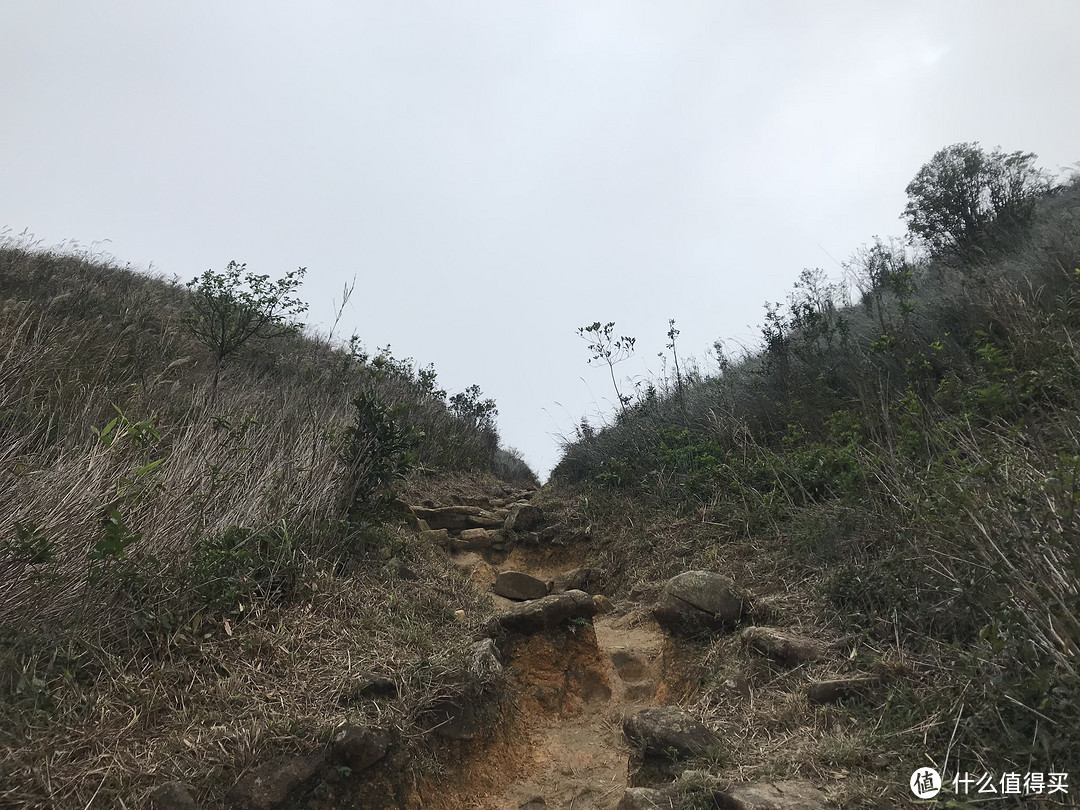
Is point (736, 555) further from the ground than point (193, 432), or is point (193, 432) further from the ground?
point (193, 432)

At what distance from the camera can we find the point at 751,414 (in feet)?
20.0

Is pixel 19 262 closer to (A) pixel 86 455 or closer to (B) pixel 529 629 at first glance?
(A) pixel 86 455

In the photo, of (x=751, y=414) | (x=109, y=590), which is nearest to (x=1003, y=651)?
(x=109, y=590)

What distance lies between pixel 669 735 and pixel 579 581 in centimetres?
253

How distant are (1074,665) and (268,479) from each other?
4.08m

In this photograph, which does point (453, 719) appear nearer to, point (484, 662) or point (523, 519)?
point (484, 662)

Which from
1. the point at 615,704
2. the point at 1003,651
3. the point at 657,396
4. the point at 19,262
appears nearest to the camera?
the point at 1003,651

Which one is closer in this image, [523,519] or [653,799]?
[653,799]

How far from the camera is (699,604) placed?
11.6 ft

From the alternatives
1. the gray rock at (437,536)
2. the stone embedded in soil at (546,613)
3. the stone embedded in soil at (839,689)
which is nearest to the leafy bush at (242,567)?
the stone embedded in soil at (546,613)

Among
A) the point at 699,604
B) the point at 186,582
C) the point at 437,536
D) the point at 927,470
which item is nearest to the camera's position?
the point at 186,582

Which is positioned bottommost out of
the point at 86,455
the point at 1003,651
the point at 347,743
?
the point at 1003,651

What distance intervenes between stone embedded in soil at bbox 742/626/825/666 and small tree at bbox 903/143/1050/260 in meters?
7.02

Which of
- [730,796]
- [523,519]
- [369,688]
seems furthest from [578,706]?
[523,519]
